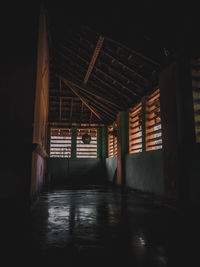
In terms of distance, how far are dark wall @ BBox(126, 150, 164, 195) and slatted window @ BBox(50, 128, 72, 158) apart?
24.0ft

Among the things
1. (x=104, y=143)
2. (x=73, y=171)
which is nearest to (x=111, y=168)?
(x=104, y=143)

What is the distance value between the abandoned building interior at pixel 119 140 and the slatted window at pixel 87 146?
4.43 metres

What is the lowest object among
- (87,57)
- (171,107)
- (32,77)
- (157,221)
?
(157,221)

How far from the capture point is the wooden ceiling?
324 inches

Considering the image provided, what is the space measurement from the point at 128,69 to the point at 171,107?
326cm

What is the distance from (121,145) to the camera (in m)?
11.8

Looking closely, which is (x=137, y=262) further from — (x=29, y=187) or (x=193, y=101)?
(x=193, y=101)

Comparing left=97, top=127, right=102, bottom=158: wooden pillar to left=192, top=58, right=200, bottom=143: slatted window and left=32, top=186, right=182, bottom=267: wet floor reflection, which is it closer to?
left=192, top=58, right=200, bottom=143: slatted window

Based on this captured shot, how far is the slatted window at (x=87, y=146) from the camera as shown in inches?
683

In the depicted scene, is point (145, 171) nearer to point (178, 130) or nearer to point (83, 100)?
point (178, 130)

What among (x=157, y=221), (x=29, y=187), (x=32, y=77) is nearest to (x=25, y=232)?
(x=29, y=187)

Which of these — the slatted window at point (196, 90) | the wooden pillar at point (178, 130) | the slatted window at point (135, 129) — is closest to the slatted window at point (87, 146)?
the slatted window at point (135, 129)

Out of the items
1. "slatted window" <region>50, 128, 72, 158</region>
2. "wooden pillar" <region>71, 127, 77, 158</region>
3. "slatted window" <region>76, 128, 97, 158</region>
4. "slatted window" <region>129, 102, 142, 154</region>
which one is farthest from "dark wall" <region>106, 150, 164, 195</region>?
"slatted window" <region>50, 128, 72, 158</region>

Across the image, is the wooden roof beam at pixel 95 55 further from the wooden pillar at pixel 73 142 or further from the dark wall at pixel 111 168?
the wooden pillar at pixel 73 142
